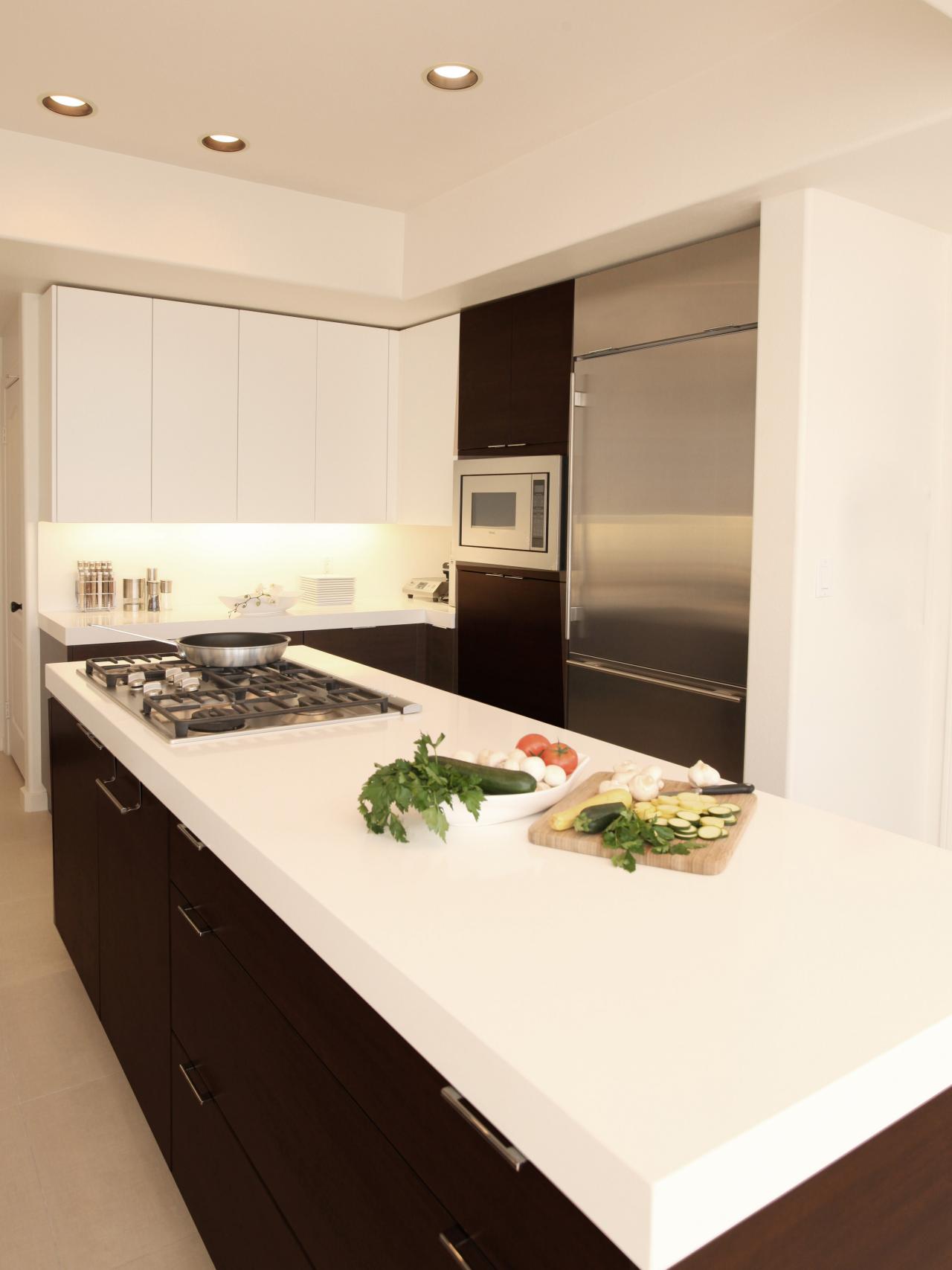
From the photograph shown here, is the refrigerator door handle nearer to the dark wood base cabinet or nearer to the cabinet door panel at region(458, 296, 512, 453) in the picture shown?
the dark wood base cabinet

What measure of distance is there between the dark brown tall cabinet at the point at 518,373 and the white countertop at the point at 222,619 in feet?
2.84

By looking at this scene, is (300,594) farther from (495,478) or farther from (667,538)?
(667,538)

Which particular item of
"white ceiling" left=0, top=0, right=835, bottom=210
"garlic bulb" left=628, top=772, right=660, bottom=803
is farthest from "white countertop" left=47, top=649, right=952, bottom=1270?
"white ceiling" left=0, top=0, right=835, bottom=210

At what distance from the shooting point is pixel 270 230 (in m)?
4.10

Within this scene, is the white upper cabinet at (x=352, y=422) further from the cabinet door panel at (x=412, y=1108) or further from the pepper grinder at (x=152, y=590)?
the cabinet door panel at (x=412, y=1108)

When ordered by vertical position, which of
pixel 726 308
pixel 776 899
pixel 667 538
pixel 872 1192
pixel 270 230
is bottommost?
pixel 872 1192

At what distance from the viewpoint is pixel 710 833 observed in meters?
1.45

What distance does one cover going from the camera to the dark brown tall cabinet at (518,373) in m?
4.01

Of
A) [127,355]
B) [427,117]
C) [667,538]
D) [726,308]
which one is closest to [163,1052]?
[667,538]

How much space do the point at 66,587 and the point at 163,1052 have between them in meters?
3.14

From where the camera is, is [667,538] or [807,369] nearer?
[807,369]

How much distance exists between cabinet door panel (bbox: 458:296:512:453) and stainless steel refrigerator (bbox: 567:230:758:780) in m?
0.50

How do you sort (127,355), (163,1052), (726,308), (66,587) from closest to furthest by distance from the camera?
1. (163,1052)
2. (726,308)
3. (127,355)
4. (66,587)

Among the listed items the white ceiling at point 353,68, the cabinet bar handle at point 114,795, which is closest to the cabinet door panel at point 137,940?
the cabinet bar handle at point 114,795
